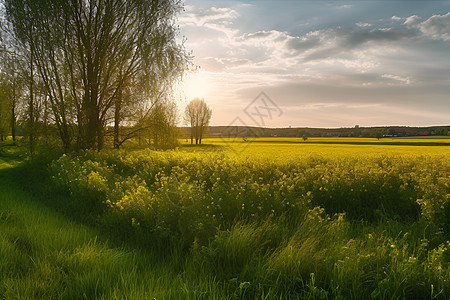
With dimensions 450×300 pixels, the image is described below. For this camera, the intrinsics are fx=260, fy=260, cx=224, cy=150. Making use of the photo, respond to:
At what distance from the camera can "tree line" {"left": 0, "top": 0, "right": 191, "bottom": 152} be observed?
14.1 meters

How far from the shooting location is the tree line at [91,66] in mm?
14094

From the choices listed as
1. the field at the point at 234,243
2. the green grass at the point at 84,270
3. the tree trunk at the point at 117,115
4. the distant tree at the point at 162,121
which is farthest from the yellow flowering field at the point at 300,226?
the tree trunk at the point at 117,115

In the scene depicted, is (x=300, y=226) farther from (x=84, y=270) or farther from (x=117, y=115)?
(x=117, y=115)

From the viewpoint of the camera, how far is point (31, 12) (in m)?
14.1

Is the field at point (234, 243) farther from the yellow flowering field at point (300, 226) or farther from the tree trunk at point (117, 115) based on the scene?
the tree trunk at point (117, 115)

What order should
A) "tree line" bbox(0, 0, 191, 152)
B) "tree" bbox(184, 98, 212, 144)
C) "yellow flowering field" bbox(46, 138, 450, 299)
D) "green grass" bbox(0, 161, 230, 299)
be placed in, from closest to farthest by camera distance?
1. "green grass" bbox(0, 161, 230, 299)
2. "yellow flowering field" bbox(46, 138, 450, 299)
3. "tree line" bbox(0, 0, 191, 152)
4. "tree" bbox(184, 98, 212, 144)

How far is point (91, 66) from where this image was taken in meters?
14.6

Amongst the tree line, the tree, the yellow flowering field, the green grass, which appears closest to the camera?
the green grass

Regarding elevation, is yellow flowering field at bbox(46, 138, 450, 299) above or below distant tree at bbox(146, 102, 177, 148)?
below

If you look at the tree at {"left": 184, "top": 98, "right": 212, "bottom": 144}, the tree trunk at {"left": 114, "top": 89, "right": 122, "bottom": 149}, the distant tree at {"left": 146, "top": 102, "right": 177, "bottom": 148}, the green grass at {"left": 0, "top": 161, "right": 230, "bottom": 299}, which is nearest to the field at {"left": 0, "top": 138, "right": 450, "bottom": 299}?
the green grass at {"left": 0, "top": 161, "right": 230, "bottom": 299}

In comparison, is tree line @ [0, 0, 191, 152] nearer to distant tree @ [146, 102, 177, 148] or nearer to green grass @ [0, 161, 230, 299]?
distant tree @ [146, 102, 177, 148]

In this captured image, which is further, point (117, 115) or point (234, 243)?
point (117, 115)

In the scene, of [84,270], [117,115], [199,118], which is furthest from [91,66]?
[199,118]

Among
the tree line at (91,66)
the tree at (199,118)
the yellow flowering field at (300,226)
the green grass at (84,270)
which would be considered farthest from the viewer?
the tree at (199,118)
